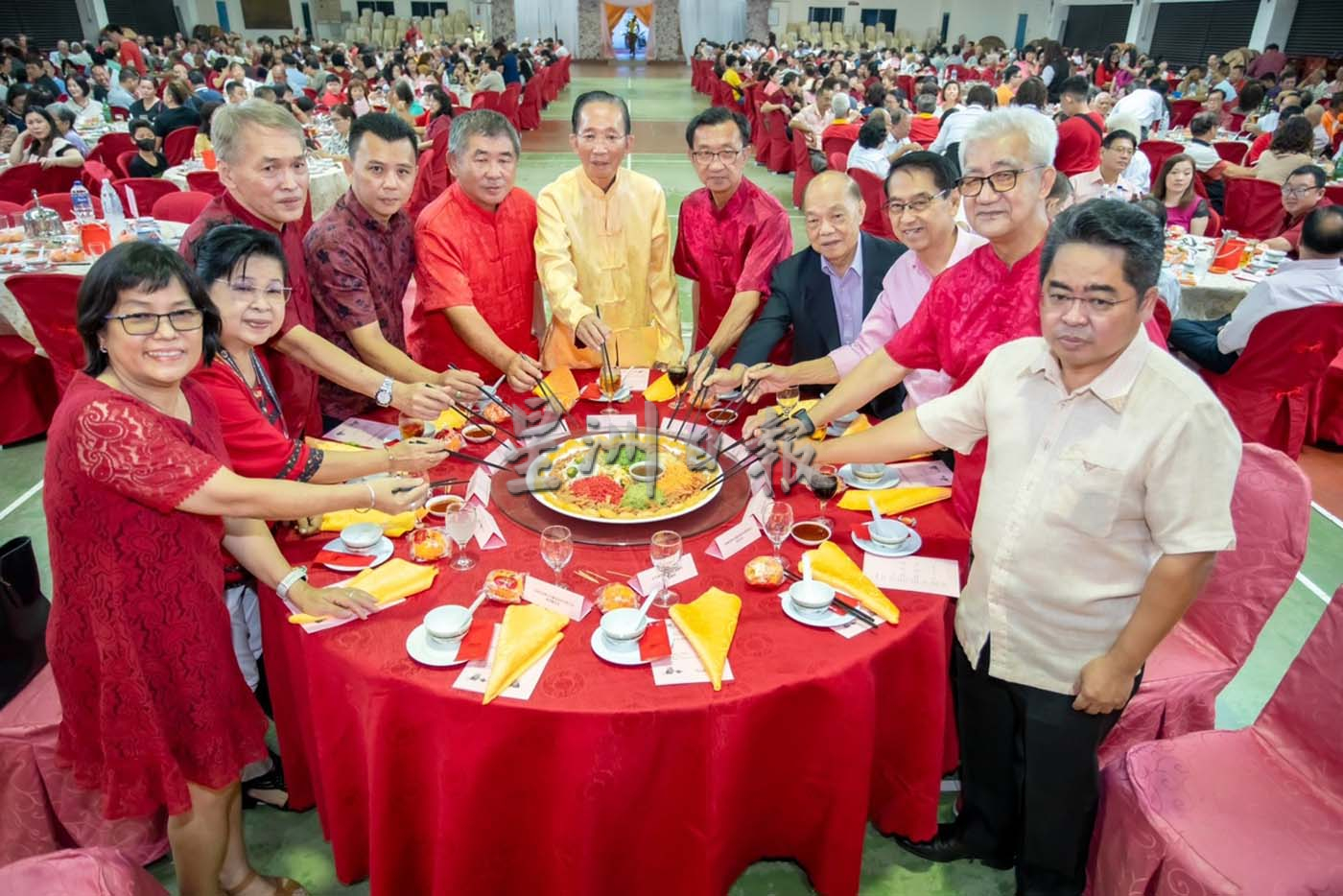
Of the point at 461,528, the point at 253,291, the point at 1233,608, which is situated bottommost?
the point at 1233,608

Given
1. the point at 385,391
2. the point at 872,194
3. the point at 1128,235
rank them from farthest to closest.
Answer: the point at 872,194 < the point at 385,391 < the point at 1128,235

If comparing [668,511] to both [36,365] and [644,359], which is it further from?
[36,365]

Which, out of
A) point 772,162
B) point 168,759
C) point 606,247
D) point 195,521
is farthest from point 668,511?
point 772,162

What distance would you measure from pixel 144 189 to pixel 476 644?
502 centimetres

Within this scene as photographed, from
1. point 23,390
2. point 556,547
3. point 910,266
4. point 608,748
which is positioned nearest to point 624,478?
point 556,547

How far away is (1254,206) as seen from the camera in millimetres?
5785

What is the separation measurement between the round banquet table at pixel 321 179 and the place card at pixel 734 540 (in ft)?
18.1

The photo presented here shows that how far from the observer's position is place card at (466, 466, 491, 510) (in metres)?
2.03

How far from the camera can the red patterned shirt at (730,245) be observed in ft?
10.4

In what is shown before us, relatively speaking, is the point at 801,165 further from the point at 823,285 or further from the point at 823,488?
the point at 823,488

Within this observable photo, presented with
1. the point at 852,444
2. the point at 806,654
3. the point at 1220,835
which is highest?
the point at 852,444

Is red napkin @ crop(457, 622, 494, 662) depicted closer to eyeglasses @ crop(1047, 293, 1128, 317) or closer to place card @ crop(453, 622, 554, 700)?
place card @ crop(453, 622, 554, 700)

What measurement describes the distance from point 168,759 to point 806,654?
122cm

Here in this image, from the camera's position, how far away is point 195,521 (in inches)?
61.6
